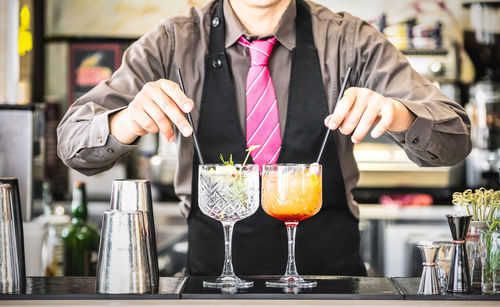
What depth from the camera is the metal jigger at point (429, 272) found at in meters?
1.36

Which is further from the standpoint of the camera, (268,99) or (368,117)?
(268,99)

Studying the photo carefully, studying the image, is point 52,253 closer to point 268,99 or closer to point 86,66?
point 268,99

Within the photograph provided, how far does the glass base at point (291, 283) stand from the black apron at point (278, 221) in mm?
513

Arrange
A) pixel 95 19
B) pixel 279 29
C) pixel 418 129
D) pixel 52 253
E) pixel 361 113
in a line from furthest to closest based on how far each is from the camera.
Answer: pixel 95 19
pixel 52 253
pixel 279 29
pixel 418 129
pixel 361 113

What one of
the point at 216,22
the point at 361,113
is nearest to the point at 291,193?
the point at 361,113

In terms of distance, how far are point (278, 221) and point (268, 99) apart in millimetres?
364

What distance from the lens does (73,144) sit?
182 cm

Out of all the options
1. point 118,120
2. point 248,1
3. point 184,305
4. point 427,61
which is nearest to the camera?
point 184,305

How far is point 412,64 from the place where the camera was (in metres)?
4.95

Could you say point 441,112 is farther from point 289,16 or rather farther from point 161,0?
point 161,0

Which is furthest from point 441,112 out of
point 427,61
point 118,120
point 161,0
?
point 161,0

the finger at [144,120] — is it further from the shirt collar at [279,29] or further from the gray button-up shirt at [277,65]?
the shirt collar at [279,29]

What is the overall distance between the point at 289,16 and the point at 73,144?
2.47 feet

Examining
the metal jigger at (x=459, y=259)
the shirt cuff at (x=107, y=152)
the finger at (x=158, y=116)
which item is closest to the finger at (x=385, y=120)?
the metal jigger at (x=459, y=259)
